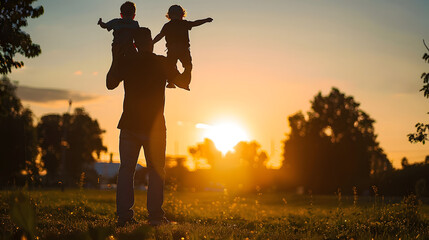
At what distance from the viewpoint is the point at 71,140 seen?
8762 cm

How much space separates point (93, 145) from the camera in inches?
3578

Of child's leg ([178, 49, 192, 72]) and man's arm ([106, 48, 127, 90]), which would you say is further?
child's leg ([178, 49, 192, 72])

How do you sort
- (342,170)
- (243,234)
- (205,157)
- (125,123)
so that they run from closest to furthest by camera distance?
1. (243,234)
2. (125,123)
3. (342,170)
4. (205,157)

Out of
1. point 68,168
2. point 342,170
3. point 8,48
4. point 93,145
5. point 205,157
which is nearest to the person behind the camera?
point 8,48

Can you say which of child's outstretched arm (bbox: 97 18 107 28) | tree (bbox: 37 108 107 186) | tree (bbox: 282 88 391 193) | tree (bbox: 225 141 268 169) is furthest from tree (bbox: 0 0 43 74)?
tree (bbox: 225 141 268 169)

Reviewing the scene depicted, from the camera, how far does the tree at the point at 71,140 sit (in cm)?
8644

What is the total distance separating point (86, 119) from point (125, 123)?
8908 cm

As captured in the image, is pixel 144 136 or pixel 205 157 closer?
pixel 144 136

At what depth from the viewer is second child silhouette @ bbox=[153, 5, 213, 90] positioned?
7426 millimetres

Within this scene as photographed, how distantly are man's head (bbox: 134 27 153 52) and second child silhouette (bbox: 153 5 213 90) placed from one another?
33 cm

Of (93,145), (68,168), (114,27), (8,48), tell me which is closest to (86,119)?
(93,145)

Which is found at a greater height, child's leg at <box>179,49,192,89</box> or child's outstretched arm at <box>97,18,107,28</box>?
child's outstretched arm at <box>97,18,107,28</box>

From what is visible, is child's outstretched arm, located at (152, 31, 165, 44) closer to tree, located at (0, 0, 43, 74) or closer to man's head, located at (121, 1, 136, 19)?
man's head, located at (121, 1, 136, 19)

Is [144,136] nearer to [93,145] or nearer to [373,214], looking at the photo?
[373,214]
